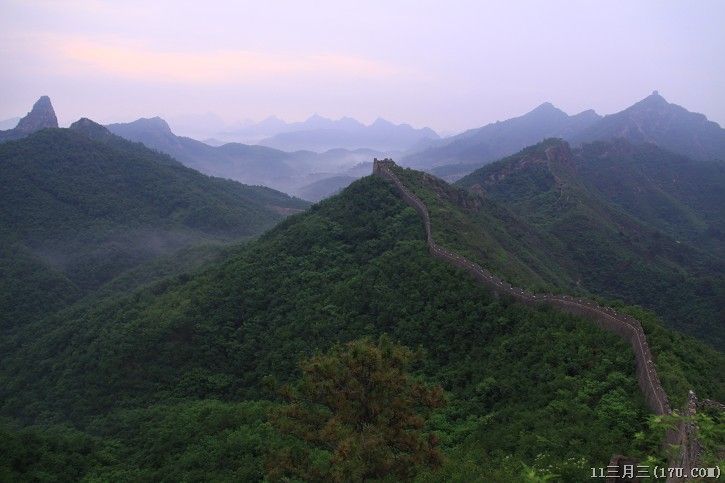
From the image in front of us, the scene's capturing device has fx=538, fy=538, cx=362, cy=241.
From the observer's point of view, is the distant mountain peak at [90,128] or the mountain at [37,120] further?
the mountain at [37,120]

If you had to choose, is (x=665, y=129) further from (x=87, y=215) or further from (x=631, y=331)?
(x=631, y=331)

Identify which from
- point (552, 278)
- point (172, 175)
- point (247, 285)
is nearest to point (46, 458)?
point (247, 285)

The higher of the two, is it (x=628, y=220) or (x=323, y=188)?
(x=323, y=188)

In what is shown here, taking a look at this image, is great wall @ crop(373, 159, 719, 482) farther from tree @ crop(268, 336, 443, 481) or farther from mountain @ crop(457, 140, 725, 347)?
mountain @ crop(457, 140, 725, 347)

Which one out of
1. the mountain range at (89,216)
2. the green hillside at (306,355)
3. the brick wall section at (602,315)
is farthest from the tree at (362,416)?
the mountain range at (89,216)

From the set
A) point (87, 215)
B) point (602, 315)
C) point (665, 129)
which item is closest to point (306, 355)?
point (602, 315)

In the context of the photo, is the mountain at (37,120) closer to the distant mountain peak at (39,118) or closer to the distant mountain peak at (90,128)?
the distant mountain peak at (39,118)
